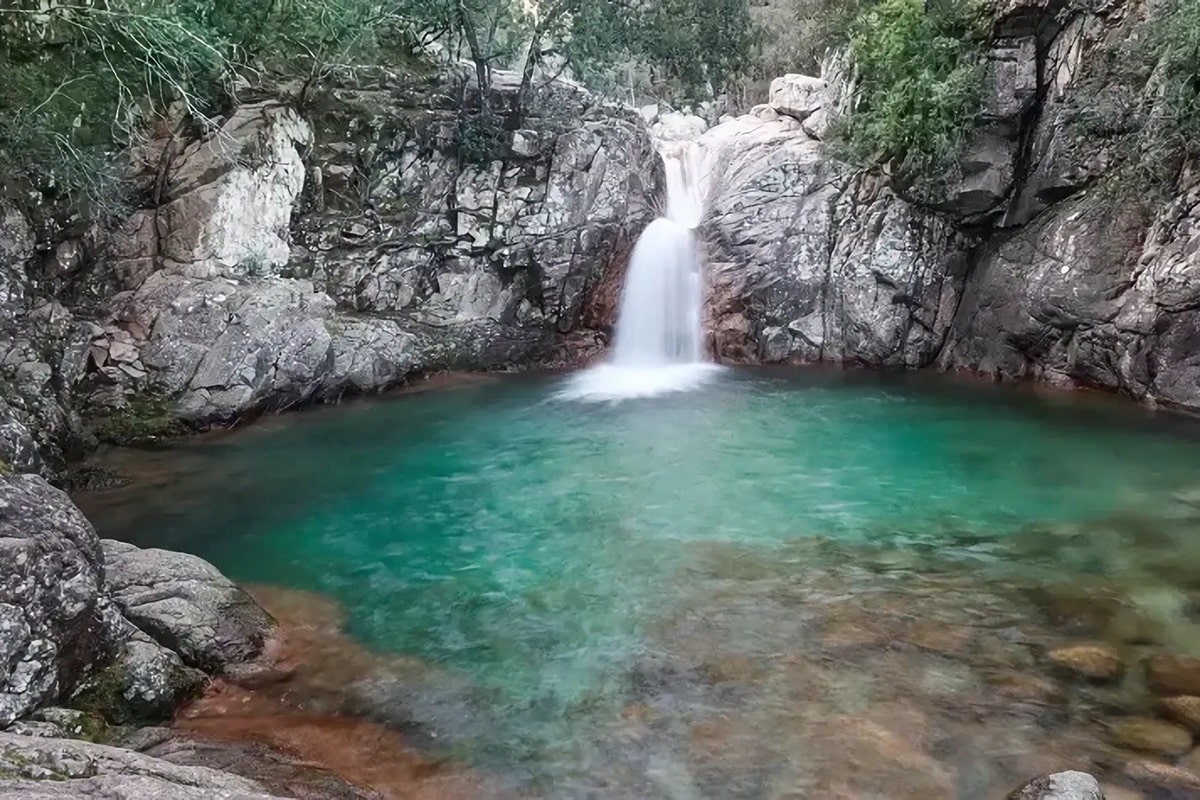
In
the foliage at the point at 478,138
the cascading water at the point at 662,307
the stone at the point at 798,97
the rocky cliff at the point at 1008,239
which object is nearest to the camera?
the rocky cliff at the point at 1008,239

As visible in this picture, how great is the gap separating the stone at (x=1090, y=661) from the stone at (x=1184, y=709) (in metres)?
0.40

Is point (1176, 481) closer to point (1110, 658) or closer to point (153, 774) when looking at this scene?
point (1110, 658)

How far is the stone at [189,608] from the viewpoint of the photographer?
258 inches

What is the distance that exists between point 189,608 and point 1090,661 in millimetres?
7070

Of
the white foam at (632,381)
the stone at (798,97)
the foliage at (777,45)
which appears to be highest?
the foliage at (777,45)

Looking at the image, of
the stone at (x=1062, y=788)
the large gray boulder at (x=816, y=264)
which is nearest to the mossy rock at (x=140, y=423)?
the large gray boulder at (x=816, y=264)

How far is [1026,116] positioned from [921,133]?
72.7 inches

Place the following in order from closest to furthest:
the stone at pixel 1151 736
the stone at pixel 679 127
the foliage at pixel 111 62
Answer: the stone at pixel 1151 736 < the foliage at pixel 111 62 < the stone at pixel 679 127

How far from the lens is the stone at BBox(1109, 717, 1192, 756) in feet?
18.1

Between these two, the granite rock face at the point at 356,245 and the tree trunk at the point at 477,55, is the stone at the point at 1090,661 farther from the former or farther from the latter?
the tree trunk at the point at 477,55

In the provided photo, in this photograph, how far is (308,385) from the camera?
1520 centimetres

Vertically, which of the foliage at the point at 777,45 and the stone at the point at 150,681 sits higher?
the foliage at the point at 777,45

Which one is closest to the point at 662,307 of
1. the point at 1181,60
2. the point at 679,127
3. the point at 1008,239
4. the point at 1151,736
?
the point at 1008,239

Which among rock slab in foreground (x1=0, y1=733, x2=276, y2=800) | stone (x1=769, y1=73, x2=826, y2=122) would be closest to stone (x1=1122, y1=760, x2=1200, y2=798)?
rock slab in foreground (x1=0, y1=733, x2=276, y2=800)
